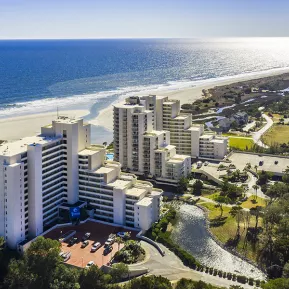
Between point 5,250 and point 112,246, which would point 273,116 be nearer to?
point 112,246

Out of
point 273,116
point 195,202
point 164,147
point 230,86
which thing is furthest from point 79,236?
point 230,86

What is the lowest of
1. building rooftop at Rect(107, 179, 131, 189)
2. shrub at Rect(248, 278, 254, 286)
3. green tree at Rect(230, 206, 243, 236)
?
shrub at Rect(248, 278, 254, 286)

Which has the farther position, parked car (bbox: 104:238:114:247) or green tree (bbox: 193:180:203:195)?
green tree (bbox: 193:180:203:195)

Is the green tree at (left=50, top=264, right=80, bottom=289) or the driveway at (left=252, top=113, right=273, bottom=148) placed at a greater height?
the driveway at (left=252, top=113, right=273, bottom=148)

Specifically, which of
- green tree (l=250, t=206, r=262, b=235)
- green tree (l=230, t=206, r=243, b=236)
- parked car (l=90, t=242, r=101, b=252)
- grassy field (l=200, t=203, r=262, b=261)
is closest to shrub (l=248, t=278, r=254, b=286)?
grassy field (l=200, t=203, r=262, b=261)

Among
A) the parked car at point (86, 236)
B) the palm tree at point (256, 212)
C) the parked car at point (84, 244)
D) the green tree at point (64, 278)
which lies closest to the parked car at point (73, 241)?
the parked car at point (86, 236)

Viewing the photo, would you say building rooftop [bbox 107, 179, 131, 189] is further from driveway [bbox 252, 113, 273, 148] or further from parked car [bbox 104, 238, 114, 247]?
driveway [bbox 252, 113, 273, 148]

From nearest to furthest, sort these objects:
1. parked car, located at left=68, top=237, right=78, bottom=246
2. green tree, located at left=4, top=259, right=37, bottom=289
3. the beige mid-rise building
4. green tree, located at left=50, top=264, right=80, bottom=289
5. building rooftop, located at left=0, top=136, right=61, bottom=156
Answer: green tree, located at left=50, top=264, right=80, bottom=289 → green tree, located at left=4, top=259, right=37, bottom=289 → building rooftop, located at left=0, top=136, right=61, bottom=156 → parked car, located at left=68, top=237, right=78, bottom=246 → the beige mid-rise building
